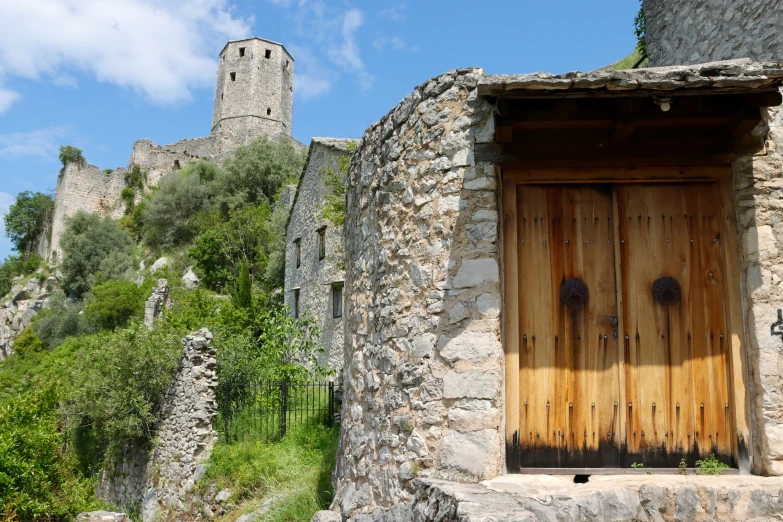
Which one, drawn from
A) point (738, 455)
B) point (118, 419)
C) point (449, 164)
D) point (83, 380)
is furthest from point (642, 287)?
point (83, 380)

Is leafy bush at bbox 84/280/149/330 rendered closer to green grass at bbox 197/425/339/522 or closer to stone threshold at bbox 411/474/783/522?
green grass at bbox 197/425/339/522

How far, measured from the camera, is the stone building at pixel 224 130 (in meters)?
42.3

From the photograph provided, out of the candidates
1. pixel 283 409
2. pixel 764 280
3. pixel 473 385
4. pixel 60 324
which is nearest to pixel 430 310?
pixel 473 385

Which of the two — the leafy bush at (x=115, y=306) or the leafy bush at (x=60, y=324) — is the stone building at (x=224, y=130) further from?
the leafy bush at (x=115, y=306)

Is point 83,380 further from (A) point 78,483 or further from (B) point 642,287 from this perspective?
(B) point 642,287

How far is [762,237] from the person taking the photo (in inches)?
180

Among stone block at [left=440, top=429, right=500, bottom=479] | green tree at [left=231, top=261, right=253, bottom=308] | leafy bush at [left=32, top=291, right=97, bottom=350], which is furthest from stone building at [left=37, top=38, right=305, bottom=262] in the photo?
stone block at [left=440, top=429, right=500, bottom=479]

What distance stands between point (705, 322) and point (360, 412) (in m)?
2.89

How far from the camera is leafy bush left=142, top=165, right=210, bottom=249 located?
110ft

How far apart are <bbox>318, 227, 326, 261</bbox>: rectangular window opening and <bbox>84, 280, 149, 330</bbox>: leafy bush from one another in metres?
12.1

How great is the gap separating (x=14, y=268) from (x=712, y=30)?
43.3 metres

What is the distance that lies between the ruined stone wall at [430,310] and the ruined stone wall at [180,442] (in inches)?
263

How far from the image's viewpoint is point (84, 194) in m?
42.3

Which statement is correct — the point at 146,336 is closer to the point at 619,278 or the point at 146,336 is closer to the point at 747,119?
the point at 619,278
